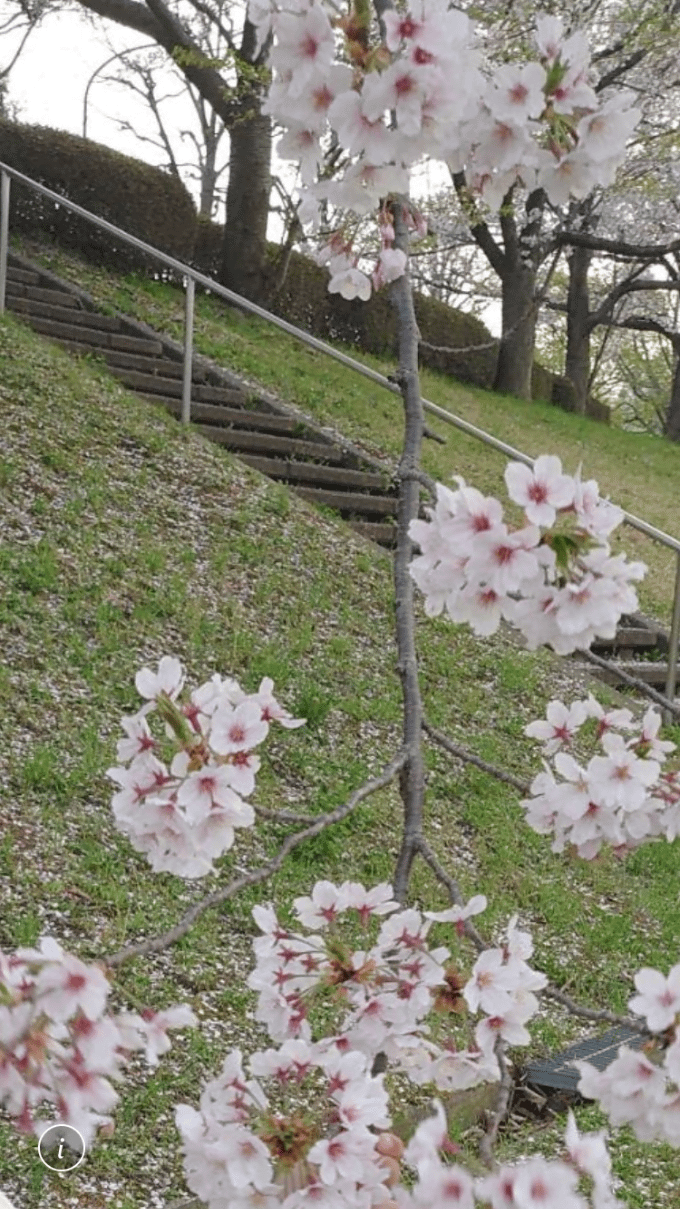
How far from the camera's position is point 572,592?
133 cm

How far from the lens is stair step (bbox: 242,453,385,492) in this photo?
337 inches

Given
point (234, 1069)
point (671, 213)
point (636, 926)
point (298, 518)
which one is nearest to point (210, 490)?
point (298, 518)

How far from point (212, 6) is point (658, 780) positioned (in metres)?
15.8

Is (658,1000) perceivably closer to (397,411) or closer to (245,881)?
(245,881)

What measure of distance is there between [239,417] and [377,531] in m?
1.34

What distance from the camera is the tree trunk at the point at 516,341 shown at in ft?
52.2

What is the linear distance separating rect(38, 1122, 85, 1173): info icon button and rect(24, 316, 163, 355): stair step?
22.5ft

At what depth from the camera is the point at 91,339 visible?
9609mm

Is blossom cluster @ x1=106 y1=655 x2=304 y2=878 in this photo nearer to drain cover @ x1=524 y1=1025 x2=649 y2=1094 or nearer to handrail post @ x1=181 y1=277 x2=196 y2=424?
drain cover @ x1=524 y1=1025 x2=649 y2=1094

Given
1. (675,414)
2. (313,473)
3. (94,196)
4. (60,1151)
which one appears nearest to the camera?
(60,1151)

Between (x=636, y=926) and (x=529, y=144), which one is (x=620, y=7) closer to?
(x=636, y=926)

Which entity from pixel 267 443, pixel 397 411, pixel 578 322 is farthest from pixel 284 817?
pixel 578 322

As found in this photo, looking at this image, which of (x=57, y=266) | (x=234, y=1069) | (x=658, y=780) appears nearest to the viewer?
(x=234, y=1069)

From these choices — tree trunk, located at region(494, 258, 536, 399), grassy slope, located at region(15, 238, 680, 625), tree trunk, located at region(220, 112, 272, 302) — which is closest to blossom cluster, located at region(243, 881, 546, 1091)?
grassy slope, located at region(15, 238, 680, 625)
